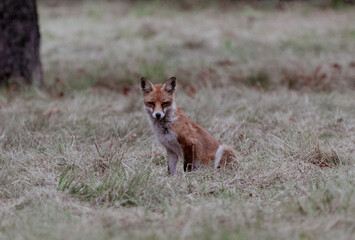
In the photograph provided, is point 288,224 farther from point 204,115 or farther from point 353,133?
point 204,115

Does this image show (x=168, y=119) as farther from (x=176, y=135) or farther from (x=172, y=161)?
(x=172, y=161)

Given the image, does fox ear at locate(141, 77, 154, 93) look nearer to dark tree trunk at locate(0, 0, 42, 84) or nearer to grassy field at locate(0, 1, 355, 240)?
grassy field at locate(0, 1, 355, 240)

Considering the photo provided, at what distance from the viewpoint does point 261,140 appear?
5660mm

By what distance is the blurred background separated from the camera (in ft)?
30.0

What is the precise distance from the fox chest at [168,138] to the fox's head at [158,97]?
181mm

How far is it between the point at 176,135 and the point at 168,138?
0.36 feet

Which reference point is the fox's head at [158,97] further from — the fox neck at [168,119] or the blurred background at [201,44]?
the blurred background at [201,44]

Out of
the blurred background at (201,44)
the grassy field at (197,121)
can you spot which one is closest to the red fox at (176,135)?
the grassy field at (197,121)

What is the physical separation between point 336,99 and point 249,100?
1.42m

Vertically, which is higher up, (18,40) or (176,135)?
(18,40)

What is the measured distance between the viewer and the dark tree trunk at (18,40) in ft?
27.7

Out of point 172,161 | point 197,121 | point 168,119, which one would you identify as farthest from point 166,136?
A: point 197,121

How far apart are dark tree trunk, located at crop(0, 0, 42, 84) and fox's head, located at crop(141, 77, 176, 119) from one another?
14.3 ft

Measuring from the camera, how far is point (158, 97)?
4766 mm
